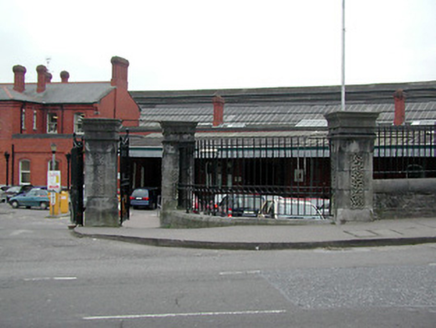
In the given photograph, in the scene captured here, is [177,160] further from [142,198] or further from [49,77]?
[49,77]

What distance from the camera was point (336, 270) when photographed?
8.44 m

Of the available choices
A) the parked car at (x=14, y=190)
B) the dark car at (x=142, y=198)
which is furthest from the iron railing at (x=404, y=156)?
the parked car at (x=14, y=190)

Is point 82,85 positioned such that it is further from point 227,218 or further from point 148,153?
point 227,218

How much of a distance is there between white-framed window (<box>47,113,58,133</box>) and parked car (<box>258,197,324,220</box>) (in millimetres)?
37823

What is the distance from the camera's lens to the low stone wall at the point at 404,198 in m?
13.5

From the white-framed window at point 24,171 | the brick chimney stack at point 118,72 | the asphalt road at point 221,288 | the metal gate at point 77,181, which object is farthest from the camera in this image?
the brick chimney stack at point 118,72

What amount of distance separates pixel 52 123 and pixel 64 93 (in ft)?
10.8

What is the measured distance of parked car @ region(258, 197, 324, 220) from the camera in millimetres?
14523

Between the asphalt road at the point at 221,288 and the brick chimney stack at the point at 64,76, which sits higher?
the brick chimney stack at the point at 64,76

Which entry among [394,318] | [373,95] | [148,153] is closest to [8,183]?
[148,153]

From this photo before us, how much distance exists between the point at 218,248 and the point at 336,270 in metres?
3.46

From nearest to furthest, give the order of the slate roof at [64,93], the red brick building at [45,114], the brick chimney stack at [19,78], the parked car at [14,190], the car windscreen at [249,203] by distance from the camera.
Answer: the car windscreen at [249,203]
the parked car at [14,190]
the red brick building at [45,114]
the slate roof at [64,93]
the brick chimney stack at [19,78]

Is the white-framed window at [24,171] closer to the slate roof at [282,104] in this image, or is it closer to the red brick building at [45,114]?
the red brick building at [45,114]

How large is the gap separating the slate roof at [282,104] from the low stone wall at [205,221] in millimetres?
29747
